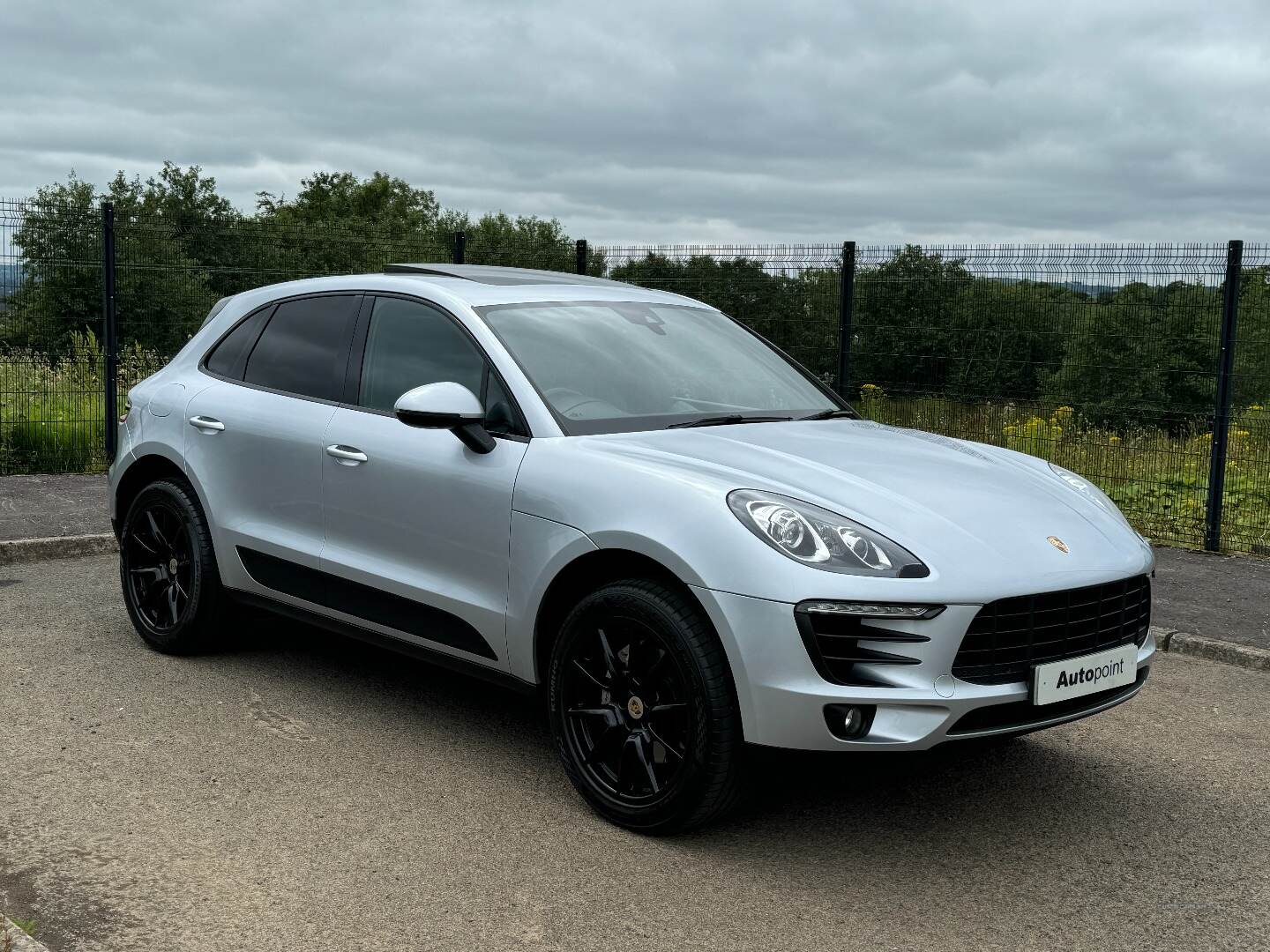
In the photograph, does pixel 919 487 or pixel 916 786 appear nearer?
pixel 919 487

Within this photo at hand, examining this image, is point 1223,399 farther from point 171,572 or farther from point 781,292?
point 171,572

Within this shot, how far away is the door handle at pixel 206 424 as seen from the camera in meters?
5.77

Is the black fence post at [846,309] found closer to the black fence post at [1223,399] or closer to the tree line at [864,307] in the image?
the tree line at [864,307]

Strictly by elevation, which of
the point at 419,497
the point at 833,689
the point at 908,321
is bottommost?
the point at 833,689

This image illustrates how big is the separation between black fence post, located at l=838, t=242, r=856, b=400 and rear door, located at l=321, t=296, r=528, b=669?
6.37 m

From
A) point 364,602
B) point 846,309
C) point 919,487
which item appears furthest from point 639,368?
point 846,309

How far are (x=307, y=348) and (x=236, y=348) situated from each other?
592 millimetres

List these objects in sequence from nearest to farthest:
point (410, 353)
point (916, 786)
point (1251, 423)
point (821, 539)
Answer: point (821, 539), point (916, 786), point (410, 353), point (1251, 423)

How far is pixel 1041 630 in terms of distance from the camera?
3.91 m

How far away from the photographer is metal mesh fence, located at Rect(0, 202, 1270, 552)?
374 inches

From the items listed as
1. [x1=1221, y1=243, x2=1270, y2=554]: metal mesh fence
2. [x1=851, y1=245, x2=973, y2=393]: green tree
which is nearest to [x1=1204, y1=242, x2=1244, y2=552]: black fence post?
[x1=1221, y1=243, x2=1270, y2=554]: metal mesh fence

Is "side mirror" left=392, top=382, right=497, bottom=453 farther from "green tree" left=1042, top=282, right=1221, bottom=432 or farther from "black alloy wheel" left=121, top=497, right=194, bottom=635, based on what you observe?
"green tree" left=1042, top=282, right=1221, bottom=432

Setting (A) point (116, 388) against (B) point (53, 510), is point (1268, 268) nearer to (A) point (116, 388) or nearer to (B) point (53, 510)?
(B) point (53, 510)

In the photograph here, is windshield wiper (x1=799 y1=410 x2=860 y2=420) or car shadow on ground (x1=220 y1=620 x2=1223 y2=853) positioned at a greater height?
windshield wiper (x1=799 y1=410 x2=860 y2=420)
